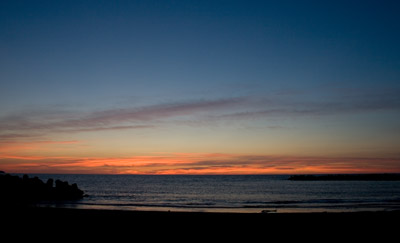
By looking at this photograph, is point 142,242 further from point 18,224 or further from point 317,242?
point 18,224

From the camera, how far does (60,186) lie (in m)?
41.2

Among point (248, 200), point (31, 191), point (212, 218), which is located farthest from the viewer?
point (248, 200)

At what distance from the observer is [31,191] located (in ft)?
126

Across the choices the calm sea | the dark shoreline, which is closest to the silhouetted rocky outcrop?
the calm sea

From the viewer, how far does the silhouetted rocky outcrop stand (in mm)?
35688

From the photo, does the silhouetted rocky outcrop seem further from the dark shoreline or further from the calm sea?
the dark shoreline

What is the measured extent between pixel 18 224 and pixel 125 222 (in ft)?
16.7

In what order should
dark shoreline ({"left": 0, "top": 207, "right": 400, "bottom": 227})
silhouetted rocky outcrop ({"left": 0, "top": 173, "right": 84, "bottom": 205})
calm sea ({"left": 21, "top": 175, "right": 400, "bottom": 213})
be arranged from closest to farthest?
dark shoreline ({"left": 0, "top": 207, "right": 400, "bottom": 227}) < calm sea ({"left": 21, "top": 175, "right": 400, "bottom": 213}) < silhouetted rocky outcrop ({"left": 0, "top": 173, "right": 84, "bottom": 205})

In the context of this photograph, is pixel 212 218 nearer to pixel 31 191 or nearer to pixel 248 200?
pixel 248 200

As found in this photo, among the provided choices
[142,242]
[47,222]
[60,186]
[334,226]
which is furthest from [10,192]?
[334,226]

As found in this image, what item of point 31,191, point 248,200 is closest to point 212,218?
point 248,200

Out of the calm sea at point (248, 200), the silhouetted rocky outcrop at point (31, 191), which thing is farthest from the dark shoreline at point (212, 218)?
the silhouetted rocky outcrop at point (31, 191)

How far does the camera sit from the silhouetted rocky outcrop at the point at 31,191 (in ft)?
117

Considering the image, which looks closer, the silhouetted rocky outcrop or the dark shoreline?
the dark shoreline
